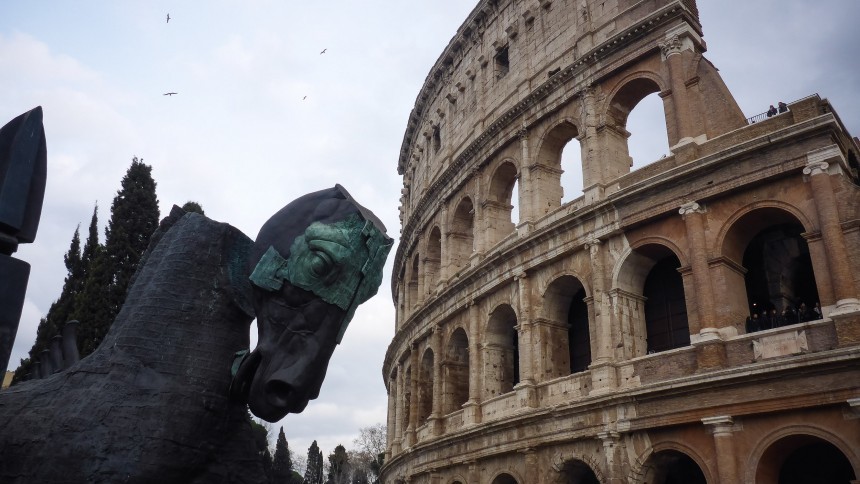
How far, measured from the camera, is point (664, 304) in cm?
1402

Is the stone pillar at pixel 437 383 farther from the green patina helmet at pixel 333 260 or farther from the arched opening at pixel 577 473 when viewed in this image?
the green patina helmet at pixel 333 260

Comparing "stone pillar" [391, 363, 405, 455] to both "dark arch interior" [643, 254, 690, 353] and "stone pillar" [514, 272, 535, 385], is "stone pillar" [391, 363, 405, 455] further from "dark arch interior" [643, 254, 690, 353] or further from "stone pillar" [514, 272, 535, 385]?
"dark arch interior" [643, 254, 690, 353]

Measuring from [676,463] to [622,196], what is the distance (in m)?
5.38

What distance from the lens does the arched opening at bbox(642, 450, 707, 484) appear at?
12.4 metres

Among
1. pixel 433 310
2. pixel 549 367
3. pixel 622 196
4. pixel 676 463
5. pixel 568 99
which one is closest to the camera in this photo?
pixel 676 463

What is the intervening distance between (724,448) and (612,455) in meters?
2.11

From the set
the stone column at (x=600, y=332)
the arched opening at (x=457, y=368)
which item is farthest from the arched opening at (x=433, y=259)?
the stone column at (x=600, y=332)

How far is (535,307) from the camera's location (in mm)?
15453

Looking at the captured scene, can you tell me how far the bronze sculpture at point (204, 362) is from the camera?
2.44 meters

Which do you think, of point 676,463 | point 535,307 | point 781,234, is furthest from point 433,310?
point 781,234

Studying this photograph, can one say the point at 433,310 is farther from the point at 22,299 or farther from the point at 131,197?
the point at 22,299

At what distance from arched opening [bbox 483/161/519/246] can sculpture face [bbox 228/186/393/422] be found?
15754 millimetres

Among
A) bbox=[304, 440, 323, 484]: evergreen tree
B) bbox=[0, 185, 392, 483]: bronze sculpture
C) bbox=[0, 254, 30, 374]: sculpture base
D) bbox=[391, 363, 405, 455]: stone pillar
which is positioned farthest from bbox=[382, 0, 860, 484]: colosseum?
bbox=[304, 440, 323, 484]: evergreen tree

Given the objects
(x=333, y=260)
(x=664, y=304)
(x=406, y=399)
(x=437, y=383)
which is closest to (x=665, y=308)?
(x=664, y=304)
